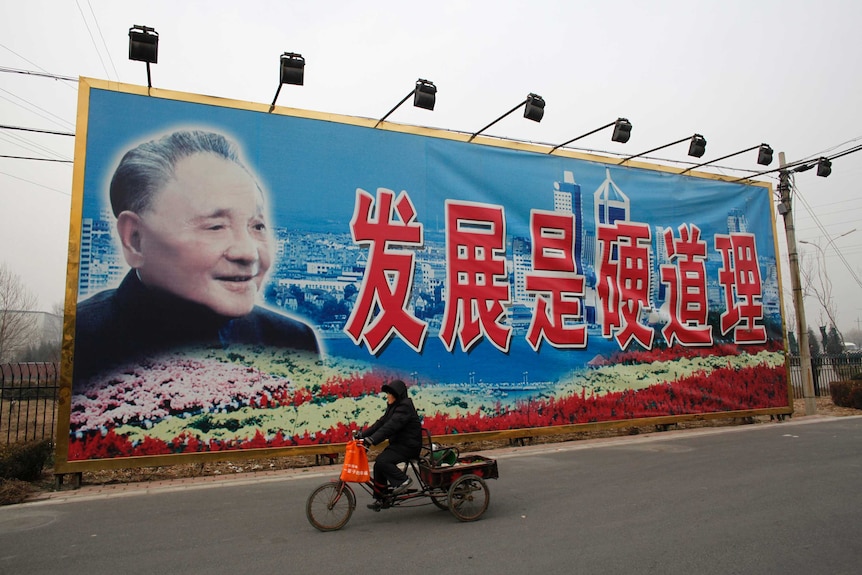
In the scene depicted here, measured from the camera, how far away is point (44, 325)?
59.1m

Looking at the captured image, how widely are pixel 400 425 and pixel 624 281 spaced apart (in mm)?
9316

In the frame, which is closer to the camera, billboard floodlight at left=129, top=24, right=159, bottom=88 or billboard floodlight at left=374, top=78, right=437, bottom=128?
billboard floodlight at left=129, top=24, right=159, bottom=88

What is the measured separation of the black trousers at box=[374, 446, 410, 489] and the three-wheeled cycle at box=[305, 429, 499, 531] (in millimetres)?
110

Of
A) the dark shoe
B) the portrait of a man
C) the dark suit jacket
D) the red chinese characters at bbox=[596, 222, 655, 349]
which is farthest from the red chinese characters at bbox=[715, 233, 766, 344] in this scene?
the dark shoe

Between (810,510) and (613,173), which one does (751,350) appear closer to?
(613,173)

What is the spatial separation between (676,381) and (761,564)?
1004 centimetres

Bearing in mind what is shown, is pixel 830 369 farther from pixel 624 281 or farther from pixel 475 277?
pixel 475 277

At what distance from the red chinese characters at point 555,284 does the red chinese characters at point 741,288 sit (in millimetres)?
4873

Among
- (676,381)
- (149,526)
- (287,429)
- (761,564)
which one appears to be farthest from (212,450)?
(676,381)

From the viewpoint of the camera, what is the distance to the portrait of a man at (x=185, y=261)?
930cm

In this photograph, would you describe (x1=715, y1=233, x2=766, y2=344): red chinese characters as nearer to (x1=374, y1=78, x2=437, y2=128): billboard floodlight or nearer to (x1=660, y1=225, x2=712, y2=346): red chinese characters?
(x1=660, y1=225, x2=712, y2=346): red chinese characters

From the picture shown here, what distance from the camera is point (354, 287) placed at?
35.9ft

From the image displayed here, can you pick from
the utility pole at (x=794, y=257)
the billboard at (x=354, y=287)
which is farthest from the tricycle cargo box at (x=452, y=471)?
the utility pole at (x=794, y=257)

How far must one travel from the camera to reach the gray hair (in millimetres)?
9500
